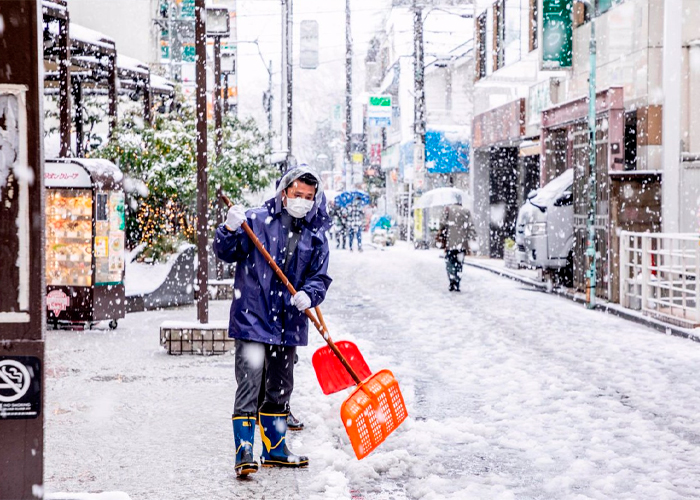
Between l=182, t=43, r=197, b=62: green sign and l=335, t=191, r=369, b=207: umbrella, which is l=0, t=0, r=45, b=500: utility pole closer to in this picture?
l=182, t=43, r=197, b=62: green sign

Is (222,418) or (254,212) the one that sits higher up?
(254,212)

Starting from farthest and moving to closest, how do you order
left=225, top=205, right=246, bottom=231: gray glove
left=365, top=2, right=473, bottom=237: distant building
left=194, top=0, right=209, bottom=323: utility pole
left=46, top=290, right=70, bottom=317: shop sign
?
left=365, top=2, right=473, bottom=237: distant building → left=46, top=290, right=70, bottom=317: shop sign → left=194, top=0, right=209, bottom=323: utility pole → left=225, top=205, right=246, bottom=231: gray glove

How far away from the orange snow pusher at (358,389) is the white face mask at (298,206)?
30cm

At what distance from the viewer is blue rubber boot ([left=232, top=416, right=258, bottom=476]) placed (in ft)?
18.9

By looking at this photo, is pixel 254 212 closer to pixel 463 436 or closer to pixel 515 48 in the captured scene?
pixel 463 436

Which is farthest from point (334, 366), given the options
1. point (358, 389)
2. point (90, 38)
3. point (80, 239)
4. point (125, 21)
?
point (125, 21)

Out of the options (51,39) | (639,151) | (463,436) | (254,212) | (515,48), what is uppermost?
(515,48)

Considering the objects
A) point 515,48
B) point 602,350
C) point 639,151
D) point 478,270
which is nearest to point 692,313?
point 602,350

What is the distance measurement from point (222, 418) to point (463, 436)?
6.13 feet

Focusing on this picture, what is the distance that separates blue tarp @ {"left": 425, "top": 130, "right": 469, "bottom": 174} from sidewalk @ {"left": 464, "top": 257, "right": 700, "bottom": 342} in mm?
8751

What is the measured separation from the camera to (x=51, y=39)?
15695mm

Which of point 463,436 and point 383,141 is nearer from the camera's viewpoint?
point 463,436

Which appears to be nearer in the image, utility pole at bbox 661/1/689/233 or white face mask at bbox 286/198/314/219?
white face mask at bbox 286/198/314/219

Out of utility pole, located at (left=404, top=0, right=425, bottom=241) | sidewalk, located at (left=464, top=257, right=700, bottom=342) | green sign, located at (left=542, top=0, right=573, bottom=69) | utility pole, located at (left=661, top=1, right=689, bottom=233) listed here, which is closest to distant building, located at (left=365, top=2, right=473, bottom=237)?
utility pole, located at (left=404, top=0, right=425, bottom=241)
